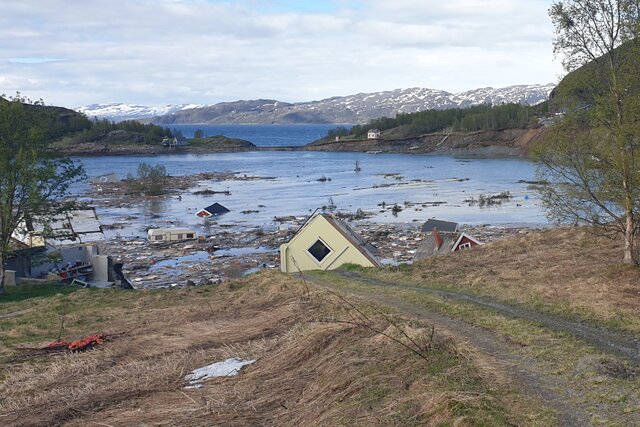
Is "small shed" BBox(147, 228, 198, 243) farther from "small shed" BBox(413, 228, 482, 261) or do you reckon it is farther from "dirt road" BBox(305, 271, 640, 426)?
"dirt road" BBox(305, 271, 640, 426)

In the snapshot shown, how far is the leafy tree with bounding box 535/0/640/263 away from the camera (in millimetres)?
13328

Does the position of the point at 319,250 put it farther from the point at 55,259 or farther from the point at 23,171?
the point at 23,171

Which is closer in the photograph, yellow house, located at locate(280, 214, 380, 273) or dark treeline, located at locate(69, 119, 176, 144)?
yellow house, located at locate(280, 214, 380, 273)

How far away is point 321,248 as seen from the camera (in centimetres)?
2291

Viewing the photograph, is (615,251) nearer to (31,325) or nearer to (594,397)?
(594,397)

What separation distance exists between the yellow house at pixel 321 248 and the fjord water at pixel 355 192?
2485 cm

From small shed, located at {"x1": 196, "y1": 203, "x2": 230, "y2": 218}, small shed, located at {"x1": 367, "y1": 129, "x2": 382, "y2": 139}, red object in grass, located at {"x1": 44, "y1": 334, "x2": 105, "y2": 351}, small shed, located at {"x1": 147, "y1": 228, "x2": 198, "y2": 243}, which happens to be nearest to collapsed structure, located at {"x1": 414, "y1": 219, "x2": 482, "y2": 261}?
red object in grass, located at {"x1": 44, "y1": 334, "x2": 105, "y2": 351}

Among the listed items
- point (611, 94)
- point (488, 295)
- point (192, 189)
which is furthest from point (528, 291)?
point (192, 189)

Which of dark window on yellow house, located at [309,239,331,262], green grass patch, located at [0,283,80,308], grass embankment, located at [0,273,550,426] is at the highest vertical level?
grass embankment, located at [0,273,550,426]

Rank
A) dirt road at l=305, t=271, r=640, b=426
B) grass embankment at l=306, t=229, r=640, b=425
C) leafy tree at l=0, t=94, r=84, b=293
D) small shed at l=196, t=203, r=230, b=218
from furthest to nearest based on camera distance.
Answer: small shed at l=196, t=203, r=230, b=218
leafy tree at l=0, t=94, r=84, b=293
grass embankment at l=306, t=229, r=640, b=425
dirt road at l=305, t=271, r=640, b=426

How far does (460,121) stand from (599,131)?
450 ft

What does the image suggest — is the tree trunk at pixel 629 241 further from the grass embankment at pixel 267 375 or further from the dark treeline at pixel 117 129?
the dark treeline at pixel 117 129

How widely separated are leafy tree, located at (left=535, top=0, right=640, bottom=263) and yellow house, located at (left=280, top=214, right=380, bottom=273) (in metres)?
8.50

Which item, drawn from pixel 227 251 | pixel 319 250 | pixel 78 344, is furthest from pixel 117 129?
pixel 78 344
